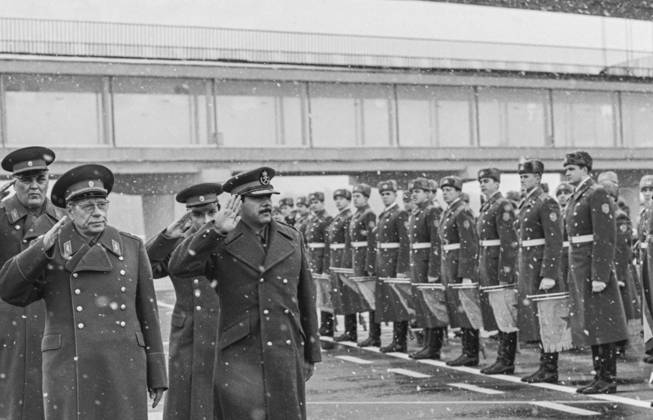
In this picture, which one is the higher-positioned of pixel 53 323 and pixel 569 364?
pixel 53 323

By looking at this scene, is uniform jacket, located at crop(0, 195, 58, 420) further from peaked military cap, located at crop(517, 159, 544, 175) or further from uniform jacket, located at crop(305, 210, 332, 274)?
uniform jacket, located at crop(305, 210, 332, 274)

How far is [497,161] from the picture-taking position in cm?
4316

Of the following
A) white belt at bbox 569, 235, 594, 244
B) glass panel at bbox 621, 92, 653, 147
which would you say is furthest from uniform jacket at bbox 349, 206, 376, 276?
glass panel at bbox 621, 92, 653, 147

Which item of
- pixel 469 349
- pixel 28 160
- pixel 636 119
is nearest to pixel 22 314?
pixel 28 160

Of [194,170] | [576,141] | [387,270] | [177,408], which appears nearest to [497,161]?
[576,141]

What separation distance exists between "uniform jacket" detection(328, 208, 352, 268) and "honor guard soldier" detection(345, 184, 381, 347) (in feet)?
1.47

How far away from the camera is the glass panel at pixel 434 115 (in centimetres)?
4228

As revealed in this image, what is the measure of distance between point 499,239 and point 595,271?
198 cm

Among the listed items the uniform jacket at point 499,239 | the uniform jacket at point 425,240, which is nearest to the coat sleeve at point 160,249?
the uniform jacket at point 499,239

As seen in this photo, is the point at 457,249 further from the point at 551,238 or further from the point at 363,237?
the point at 363,237

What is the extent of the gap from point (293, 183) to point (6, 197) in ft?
113

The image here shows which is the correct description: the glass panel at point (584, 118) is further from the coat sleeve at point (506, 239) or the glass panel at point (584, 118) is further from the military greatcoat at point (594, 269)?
the military greatcoat at point (594, 269)

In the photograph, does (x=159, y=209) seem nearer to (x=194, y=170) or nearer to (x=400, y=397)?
(x=194, y=170)

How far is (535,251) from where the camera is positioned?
1187 centimetres
